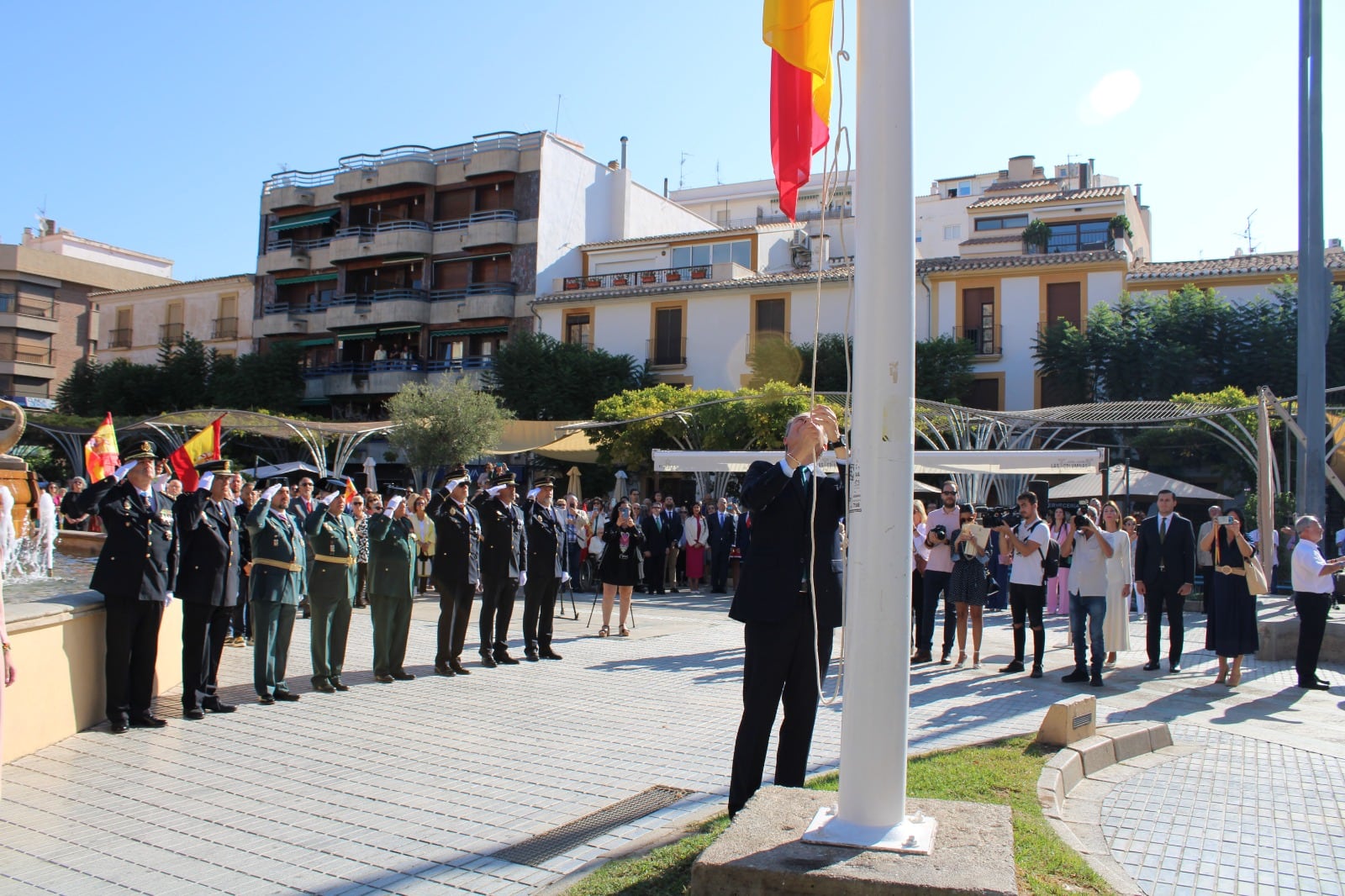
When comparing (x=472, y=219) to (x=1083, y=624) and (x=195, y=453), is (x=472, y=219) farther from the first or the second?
(x=1083, y=624)

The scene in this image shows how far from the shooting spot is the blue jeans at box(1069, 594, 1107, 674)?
1035 centimetres

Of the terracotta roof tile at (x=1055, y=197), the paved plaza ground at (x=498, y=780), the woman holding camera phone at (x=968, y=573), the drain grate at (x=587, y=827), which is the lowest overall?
the paved plaza ground at (x=498, y=780)

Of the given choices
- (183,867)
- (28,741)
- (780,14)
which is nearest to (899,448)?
(780,14)

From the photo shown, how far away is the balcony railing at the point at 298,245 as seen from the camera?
157ft

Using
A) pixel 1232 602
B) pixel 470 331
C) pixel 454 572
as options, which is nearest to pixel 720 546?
pixel 454 572

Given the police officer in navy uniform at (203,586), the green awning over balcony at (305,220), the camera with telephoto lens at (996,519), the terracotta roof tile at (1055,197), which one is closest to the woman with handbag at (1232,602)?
the camera with telephoto lens at (996,519)

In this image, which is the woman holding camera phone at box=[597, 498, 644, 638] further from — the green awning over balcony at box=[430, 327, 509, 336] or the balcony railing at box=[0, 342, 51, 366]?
the balcony railing at box=[0, 342, 51, 366]

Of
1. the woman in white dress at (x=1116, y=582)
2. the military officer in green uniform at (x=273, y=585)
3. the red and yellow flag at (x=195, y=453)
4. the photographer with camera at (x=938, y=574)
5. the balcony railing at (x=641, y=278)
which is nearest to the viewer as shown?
the military officer in green uniform at (x=273, y=585)

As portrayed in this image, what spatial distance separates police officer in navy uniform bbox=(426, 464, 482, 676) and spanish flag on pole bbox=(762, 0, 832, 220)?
669 cm

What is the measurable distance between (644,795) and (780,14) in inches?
168

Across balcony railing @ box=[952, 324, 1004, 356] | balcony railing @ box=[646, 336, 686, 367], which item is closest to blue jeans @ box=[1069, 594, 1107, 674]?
balcony railing @ box=[952, 324, 1004, 356]

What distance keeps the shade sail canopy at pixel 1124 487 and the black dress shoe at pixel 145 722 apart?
1892 cm

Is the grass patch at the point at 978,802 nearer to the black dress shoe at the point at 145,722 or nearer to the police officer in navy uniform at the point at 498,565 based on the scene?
the black dress shoe at the point at 145,722

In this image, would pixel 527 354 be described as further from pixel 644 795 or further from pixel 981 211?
pixel 644 795
